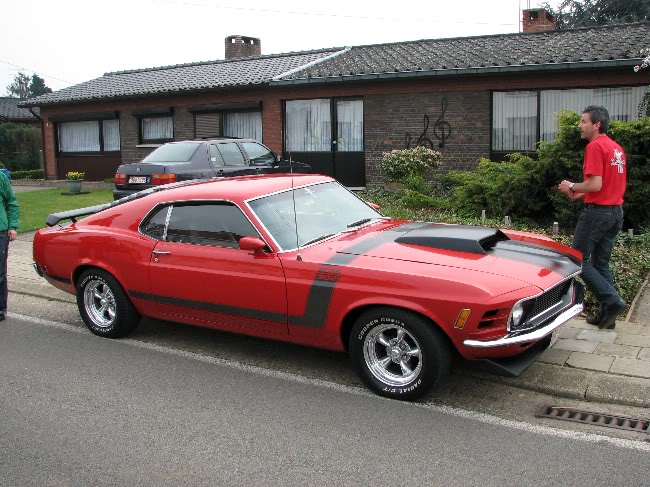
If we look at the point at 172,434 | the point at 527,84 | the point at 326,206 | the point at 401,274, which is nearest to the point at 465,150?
the point at 527,84

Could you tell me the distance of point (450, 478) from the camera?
12.2 ft

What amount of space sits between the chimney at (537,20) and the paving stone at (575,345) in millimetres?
16968

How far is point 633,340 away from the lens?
5871mm

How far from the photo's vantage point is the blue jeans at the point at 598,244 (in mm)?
5953

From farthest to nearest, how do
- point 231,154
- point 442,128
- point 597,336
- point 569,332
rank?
1. point 442,128
2. point 231,154
3. point 569,332
4. point 597,336

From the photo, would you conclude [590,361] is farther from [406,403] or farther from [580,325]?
[406,403]

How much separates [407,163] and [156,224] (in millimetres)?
8736

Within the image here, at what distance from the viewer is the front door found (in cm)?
1728

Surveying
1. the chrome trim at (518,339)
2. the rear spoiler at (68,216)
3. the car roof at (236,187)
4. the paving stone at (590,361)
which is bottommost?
the paving stone at (590,361)

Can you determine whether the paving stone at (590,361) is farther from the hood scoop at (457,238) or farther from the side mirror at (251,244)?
the side mirror at (251,244)

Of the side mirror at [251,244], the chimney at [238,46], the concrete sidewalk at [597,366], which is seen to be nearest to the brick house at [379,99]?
the chimney at [238,46]

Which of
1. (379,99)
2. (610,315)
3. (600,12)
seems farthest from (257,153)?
(600,12)

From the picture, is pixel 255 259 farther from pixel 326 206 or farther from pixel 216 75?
pixel 216 75

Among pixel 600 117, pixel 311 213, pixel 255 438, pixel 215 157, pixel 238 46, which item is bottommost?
pixel 255 438
